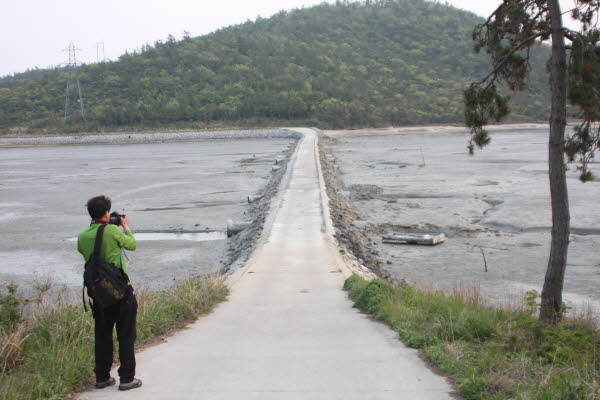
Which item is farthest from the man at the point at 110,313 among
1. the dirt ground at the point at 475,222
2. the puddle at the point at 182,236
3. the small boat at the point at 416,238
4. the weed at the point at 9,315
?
the puddle at the point at 182,236

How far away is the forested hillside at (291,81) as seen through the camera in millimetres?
99188

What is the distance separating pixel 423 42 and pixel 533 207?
12481 centimetres

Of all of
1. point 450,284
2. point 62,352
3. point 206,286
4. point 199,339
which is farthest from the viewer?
point 450,284

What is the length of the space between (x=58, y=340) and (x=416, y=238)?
11.7 metres

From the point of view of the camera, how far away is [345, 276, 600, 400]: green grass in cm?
523

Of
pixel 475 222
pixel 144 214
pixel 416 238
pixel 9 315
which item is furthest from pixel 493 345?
pixel 144 214

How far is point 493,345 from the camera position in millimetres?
6395

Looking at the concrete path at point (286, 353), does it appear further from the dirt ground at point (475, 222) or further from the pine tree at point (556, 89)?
the dirt ground at point (475, 222)

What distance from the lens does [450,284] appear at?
1282 centimetres

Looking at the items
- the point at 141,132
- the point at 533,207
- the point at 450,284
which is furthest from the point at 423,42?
the point at 450,284

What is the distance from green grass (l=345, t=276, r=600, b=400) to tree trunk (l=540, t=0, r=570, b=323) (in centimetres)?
61

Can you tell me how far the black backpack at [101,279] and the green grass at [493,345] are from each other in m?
3.13

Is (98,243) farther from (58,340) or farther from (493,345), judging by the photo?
(493,345)

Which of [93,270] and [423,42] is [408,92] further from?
[93,270]
